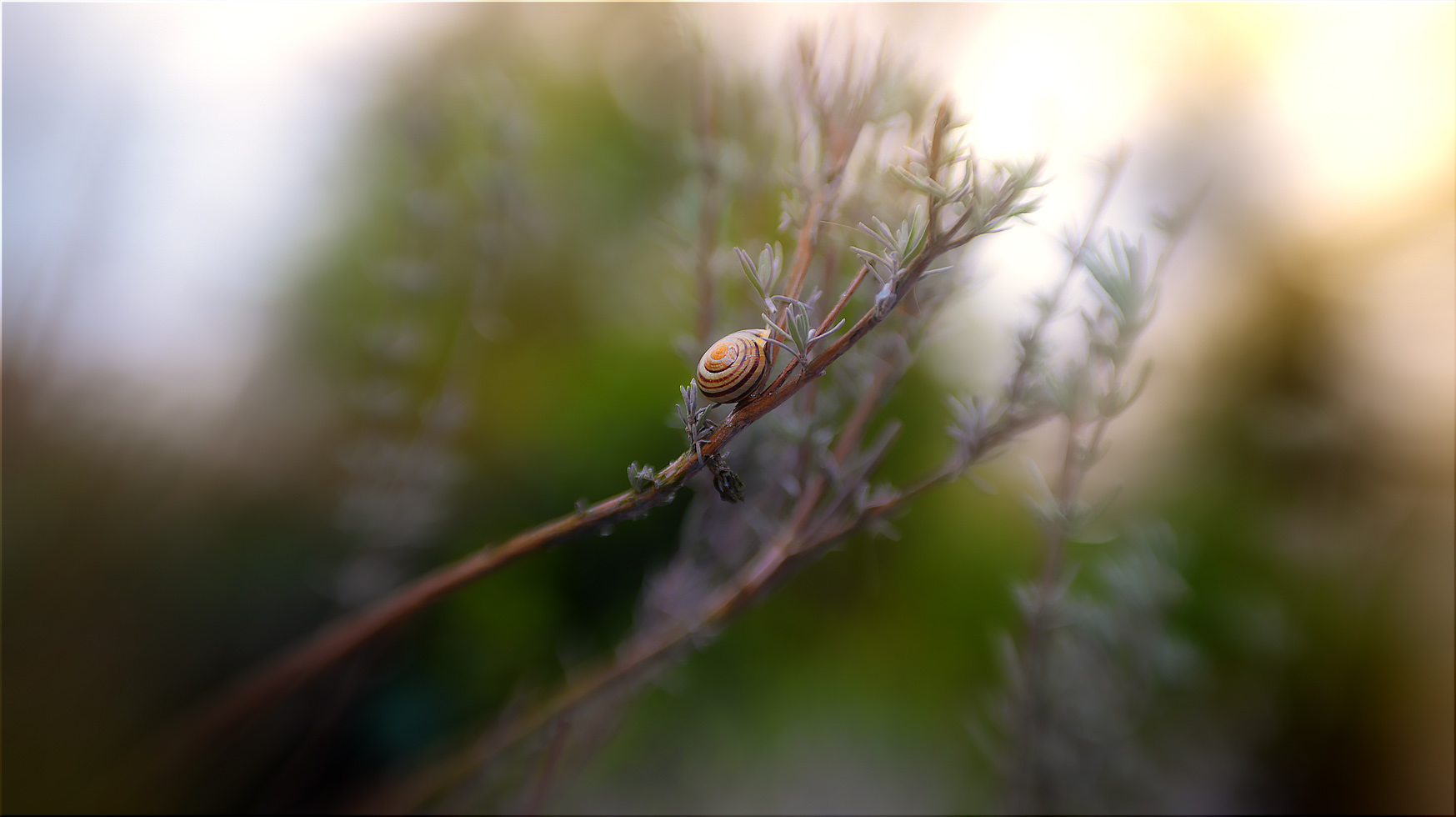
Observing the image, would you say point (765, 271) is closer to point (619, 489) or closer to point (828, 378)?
point (828, 378)

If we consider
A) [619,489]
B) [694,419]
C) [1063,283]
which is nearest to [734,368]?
[694,419]

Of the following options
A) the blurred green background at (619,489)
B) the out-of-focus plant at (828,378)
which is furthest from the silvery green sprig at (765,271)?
the blurred green background at (619,489)

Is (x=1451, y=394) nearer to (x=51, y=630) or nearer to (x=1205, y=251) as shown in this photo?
(x=1205, y=251)

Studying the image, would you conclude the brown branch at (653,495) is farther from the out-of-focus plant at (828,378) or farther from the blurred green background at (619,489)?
the blurred green background at (619,489)

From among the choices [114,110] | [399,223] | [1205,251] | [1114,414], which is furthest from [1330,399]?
[114,110]

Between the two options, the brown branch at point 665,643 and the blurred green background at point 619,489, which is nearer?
the brown branch at point 665,643

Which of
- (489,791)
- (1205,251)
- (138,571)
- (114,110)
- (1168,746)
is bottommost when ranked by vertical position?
(1168,746)

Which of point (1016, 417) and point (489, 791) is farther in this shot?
point (489, 791)
